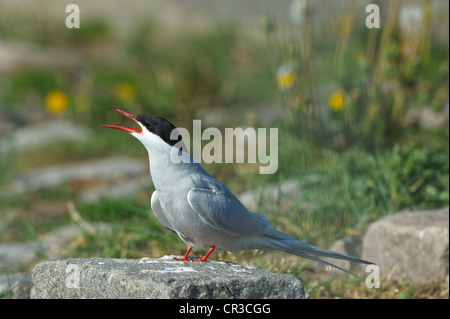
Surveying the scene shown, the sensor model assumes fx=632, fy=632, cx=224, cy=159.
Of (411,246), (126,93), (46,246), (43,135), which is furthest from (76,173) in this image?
(411,246)

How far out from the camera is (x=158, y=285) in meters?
2.10

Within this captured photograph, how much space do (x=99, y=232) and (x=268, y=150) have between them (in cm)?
155

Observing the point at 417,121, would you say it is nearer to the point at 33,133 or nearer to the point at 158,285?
the point at 158,285

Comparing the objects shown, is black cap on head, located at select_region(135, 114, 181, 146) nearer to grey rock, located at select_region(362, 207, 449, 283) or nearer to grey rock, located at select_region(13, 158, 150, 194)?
grey rock, located at select_region(362, 207, 449, 283)

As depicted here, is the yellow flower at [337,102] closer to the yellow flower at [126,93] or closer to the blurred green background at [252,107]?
the blurred green background at [252,107]

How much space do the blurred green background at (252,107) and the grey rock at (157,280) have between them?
830 mm

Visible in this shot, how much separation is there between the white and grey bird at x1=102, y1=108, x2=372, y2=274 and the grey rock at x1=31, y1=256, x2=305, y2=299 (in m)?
0.12

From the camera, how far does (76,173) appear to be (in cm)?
536

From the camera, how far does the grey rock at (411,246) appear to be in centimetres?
318

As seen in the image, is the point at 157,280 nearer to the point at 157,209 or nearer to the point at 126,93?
the point at 157,209

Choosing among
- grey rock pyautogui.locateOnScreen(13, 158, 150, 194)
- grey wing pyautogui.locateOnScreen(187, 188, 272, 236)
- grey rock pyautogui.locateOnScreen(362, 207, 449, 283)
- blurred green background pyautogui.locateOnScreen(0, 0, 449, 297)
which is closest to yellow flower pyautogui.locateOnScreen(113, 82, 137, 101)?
blurred green background pyautogui.locateOnScreen(0, 0, 449, 297)

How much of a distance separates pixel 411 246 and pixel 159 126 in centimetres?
171

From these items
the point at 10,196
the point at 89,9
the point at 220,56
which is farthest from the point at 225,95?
the point at 89,9

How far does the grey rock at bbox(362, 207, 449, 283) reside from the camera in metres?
3.18
